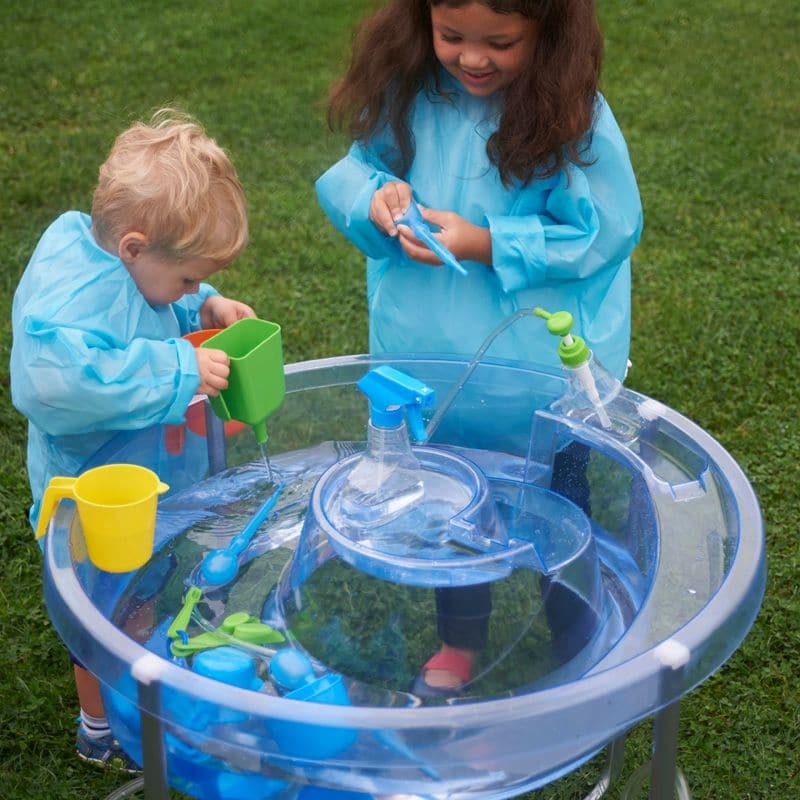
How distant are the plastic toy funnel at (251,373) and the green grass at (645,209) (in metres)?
0.75

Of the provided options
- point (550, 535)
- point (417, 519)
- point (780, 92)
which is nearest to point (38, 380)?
point (417, 519)

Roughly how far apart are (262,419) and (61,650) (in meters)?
0.83

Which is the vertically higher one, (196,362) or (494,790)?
(196,362)

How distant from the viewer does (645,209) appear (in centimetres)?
409

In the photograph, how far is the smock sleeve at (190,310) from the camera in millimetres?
1863

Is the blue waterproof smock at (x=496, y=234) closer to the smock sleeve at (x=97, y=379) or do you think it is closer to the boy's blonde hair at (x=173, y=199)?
the boy's blonde hair at (x=173, y=199)

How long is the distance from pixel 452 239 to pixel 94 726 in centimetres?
100

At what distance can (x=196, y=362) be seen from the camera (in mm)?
1530

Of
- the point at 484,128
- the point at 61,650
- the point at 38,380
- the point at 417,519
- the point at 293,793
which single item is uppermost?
the point at 484,128

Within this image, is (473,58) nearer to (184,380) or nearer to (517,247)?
(517,247)

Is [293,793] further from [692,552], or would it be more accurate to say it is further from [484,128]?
[484,128]

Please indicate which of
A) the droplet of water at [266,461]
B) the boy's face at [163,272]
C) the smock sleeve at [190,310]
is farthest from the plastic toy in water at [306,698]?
the smock sleeve at [190,310]

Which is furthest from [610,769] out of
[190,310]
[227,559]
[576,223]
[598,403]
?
[190,310]

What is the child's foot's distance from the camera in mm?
1357
